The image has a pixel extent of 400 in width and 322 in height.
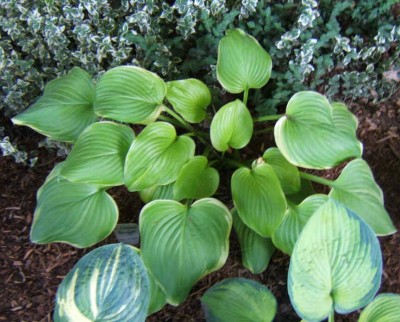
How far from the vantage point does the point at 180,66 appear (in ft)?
5.62

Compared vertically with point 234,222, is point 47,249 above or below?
below

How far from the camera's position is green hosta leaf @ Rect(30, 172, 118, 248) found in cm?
140

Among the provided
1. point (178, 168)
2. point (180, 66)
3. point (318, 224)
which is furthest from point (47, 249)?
point (318, 224)

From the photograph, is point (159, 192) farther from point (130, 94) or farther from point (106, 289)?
point (106, 289)

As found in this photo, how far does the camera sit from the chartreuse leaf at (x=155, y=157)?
136 centimetres

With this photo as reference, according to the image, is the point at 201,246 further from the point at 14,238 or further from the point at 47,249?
the point at 14,238

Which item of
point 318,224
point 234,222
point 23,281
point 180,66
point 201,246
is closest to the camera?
point 318,224

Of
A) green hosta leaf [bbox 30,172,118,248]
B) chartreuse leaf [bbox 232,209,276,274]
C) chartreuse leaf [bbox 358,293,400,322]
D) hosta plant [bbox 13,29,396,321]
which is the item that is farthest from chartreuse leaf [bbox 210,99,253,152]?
chartreuse leaf [bbox 358,293,400,322]

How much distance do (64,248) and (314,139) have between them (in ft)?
2.76

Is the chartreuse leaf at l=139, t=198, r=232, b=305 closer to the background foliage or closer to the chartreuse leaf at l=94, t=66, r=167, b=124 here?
the chartreuse leaf at l=94, t=66, r=167, b=124

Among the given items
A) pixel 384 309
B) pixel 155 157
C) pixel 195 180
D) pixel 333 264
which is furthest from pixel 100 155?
pixel 384 309

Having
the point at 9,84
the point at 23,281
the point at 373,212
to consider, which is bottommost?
the point at 23,281

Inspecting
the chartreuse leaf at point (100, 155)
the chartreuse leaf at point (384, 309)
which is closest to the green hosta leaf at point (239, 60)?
the chartreuse leaf at point (100, 155)

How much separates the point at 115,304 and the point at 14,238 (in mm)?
685
